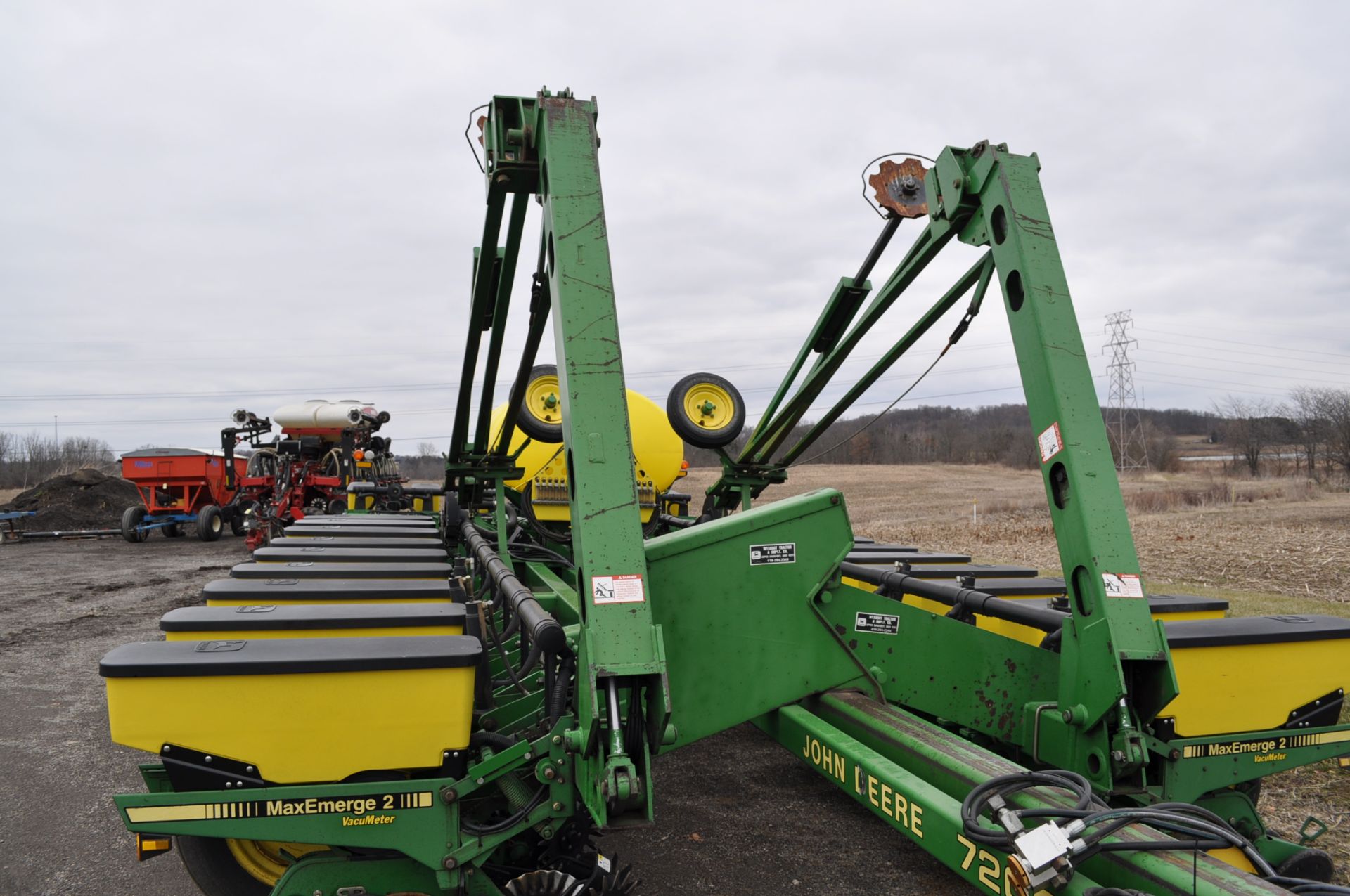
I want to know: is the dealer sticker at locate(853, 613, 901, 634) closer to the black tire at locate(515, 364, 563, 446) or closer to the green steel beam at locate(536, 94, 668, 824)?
the green steel beam at locate(536, 94, 668, 824)

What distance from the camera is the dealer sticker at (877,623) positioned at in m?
3.34

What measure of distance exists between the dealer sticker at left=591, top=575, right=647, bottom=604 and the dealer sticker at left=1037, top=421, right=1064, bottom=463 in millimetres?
1610

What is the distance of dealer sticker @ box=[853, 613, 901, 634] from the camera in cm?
334

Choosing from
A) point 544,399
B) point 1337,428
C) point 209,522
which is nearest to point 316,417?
point 209,522

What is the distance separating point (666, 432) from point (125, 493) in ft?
76.3

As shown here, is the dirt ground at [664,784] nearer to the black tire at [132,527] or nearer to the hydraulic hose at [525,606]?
the hydraulic hose at [525,606]

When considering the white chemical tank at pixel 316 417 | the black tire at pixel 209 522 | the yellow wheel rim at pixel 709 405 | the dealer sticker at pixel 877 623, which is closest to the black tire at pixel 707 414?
the yellow wheel rim at pixel 709 405

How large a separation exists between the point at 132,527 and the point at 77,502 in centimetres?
581

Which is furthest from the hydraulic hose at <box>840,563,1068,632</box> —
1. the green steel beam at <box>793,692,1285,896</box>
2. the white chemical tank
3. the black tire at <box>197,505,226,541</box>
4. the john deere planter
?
the black tire at <box>197,505,226,541</box>

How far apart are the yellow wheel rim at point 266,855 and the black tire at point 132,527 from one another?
1993 cm

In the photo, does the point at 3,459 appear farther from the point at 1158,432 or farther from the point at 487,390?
the point at 1158,432

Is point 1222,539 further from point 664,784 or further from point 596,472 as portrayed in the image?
point 596,472

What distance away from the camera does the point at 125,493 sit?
25.1 meters

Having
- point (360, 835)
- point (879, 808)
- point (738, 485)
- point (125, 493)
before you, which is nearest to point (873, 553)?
point (738, 485)
